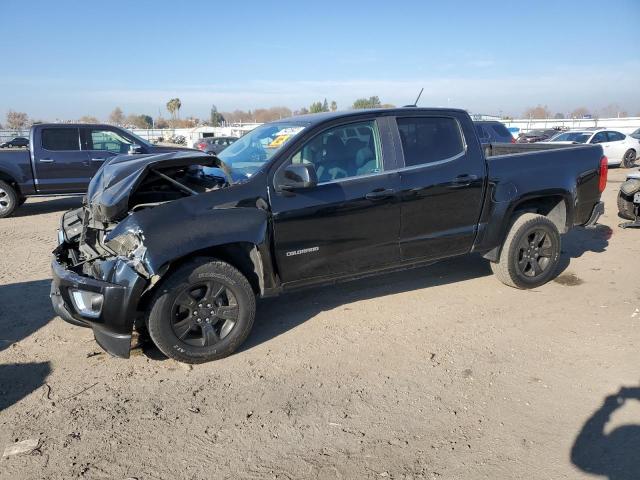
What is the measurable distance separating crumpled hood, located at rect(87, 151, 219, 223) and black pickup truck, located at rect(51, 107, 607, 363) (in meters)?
0.01

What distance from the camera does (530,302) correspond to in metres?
5.04

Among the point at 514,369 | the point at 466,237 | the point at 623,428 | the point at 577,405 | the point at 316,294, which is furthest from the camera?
the point at 316,294

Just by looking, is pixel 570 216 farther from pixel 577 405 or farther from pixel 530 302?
pixel 577 405

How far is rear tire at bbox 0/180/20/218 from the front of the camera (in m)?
10.0

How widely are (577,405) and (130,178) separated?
368cm

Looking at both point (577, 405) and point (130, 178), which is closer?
point (577, 405)

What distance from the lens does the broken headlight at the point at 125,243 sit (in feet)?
11.5

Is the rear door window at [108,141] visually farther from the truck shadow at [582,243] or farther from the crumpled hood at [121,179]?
the truck shadow at [582,243]

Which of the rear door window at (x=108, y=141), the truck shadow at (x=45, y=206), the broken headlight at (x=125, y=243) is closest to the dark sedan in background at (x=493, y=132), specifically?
the rear door window at (x=108, y=141)

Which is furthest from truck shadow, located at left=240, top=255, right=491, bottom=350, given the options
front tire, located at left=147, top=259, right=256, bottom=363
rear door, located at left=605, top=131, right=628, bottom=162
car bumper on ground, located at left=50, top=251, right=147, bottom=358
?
rear door, located at left=605, top=131, right=628, bottom=162

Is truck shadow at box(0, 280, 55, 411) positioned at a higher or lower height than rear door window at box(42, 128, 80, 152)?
lower

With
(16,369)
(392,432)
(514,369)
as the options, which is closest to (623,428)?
(514,369)

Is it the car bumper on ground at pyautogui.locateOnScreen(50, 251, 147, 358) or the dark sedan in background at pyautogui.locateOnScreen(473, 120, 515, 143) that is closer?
the car bumper on ground at pyautogui.locateOnScreen(50, 251, 147, 358)

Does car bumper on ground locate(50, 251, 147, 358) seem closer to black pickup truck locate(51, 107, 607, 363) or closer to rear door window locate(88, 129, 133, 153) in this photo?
black pickup truck locate(51, 107, 607, 363)
